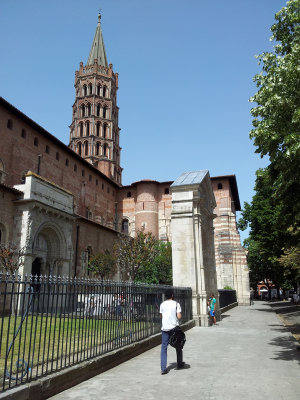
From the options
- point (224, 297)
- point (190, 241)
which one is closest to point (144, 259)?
point (224, 297)

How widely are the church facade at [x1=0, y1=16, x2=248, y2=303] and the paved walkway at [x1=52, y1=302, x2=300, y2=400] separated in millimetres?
8398

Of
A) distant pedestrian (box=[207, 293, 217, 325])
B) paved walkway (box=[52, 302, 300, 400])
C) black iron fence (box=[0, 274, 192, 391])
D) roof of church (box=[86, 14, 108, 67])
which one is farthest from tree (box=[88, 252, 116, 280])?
roof of church (box=[86, 14, 108, 67])

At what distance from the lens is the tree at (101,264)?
28047 millimetres

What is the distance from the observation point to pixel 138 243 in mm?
27109

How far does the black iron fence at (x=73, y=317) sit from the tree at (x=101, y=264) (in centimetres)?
1795

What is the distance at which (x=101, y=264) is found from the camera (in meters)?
27.9

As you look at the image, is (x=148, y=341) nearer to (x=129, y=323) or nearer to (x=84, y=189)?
(x=129, y=323)

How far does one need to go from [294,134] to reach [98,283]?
17.3 feet

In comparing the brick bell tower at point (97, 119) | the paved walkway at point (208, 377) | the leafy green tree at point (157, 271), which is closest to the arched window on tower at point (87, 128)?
the brick bell tower at point (97, 119)

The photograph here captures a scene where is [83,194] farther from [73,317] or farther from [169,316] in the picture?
[73,317]

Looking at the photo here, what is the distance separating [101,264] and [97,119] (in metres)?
31.5

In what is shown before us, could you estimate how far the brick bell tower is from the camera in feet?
172

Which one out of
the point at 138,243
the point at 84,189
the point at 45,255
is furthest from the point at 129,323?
the point at 84,189

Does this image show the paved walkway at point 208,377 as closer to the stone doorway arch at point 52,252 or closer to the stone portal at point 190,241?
the stone portal at point 190,241
